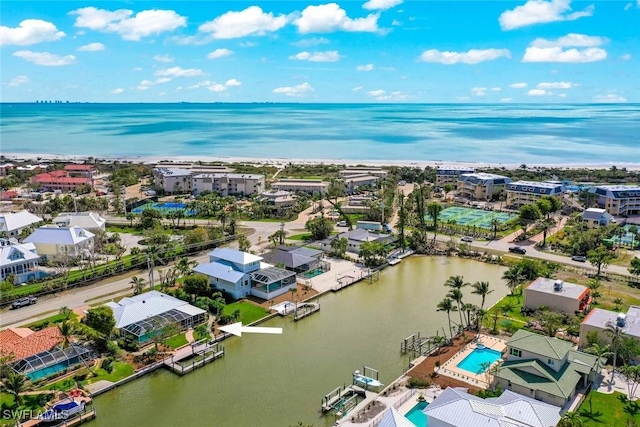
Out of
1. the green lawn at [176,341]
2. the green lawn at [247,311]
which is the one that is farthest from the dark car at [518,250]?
the green lawn at [176,341]

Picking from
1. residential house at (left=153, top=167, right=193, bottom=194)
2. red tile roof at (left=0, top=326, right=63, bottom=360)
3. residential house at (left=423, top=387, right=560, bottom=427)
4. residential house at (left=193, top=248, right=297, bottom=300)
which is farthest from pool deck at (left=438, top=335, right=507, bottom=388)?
residential house at (left=153, top=167, right=193, bottom=194)

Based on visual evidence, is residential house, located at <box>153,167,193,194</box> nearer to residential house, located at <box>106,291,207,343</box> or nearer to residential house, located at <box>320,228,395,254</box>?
residential house, located at <box>320,228,395,254</box>

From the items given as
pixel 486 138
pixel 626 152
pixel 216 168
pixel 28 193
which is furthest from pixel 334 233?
pixel 486 138

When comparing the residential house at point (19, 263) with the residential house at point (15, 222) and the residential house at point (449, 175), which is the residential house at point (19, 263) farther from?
the residential house at point (449, 175)

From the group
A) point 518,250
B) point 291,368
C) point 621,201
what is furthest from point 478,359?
point 621,201

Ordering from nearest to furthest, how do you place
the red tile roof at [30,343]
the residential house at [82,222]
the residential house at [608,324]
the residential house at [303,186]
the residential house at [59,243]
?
the red tile roof at [30,343]
the residential house at [608,324]
the residential house at [59,243]
the residential house at [82,222]
the residential house at [303,186]

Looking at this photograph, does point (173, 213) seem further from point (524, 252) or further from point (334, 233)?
point (524, 252)
